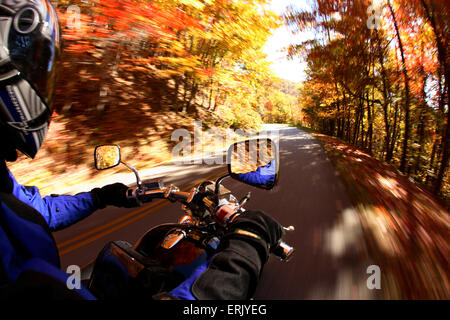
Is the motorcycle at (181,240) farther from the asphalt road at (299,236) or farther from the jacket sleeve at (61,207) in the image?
the asphalt road at (299,236)

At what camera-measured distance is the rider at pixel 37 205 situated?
67cm

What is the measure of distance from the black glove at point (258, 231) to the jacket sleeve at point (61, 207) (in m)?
1.32

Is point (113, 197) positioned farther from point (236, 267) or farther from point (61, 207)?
point (236, 267)

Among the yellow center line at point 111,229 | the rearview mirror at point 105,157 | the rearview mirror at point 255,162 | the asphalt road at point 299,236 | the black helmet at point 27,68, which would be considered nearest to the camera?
the black helmet at point 27,68

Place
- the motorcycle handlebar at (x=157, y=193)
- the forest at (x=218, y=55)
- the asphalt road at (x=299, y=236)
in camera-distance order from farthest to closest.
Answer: the forest at (x=218, y=55) → the asphalt road at (x=299, y=236) → the motorcycle handlebar at (x=157, y=193)

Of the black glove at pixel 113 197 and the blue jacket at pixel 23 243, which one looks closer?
the blue jacket at pixel 23 243

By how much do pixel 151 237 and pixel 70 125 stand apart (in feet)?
26.6

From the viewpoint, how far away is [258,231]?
1.02m

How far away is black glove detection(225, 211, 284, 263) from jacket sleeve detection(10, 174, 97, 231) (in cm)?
132

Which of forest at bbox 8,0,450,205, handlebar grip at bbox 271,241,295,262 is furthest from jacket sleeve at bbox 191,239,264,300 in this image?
forest at bbox 8,0,450,205

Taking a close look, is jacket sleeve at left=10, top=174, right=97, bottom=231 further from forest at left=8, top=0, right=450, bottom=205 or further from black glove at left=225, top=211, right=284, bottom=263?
forest at left=8, top=0, right=450, bottom=205
